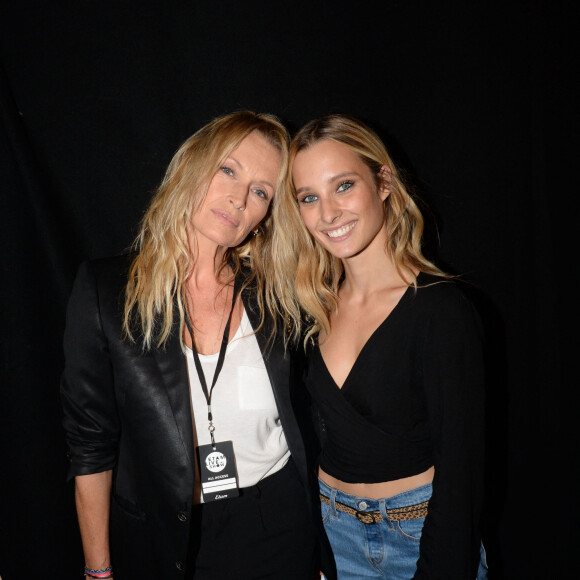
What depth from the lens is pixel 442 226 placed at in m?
2.19

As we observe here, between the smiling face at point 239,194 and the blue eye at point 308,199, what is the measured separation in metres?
0.13

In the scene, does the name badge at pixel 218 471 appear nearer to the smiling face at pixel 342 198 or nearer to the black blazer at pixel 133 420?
the black blazer at pixel 133 420

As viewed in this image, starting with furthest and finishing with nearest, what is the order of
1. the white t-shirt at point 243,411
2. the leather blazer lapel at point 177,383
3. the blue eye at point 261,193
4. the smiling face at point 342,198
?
the blue eye at point 261,193 → the smiling face at point 342,198 → the white t-shirt at point 243,411 → the leather blazer lapel at point 177,383

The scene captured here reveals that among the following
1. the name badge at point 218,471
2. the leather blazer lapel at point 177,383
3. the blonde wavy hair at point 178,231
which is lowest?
the name badge at point 218,471

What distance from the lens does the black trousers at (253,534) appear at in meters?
1.57

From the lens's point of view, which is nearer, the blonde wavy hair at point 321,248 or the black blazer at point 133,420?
the black blazer at point 133,420

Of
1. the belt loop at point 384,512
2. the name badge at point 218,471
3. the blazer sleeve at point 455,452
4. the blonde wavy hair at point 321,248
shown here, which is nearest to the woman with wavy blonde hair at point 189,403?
the name badge at point 218,471

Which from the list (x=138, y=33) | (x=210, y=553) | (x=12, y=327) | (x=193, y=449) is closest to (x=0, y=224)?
(x=12, y=327)

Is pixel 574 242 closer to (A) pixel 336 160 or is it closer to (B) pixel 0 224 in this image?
(A) pixel 336 160

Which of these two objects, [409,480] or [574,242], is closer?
[409,480]

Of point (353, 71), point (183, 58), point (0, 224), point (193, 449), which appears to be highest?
point (183, 58)

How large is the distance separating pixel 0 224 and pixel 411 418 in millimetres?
1656

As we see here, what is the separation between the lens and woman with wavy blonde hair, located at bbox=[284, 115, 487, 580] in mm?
1366

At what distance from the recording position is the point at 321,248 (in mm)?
2037
